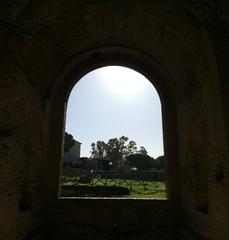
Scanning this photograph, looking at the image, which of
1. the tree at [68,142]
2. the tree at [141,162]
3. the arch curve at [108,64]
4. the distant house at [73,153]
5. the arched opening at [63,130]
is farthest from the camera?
the distant house at [73,153]

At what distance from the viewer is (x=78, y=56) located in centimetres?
721

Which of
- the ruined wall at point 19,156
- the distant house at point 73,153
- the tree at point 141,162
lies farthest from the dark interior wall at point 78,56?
the distant house at point 73,153

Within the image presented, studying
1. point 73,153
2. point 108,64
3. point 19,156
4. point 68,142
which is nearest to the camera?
point 19,156

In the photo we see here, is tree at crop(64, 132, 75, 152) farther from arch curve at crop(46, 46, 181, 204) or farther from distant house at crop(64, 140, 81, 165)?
arch curve at crop(46, 46, 181, 204)

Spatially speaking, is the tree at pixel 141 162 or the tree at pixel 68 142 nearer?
the tree at pixel 141 162

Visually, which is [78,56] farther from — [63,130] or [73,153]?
[73,153]

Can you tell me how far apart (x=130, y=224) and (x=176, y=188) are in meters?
1.80

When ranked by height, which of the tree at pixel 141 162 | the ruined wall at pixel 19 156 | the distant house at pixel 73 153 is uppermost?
the distant house at pixel 73 153

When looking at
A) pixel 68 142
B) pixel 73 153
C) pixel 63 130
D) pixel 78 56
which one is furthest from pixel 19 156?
pixel 73 153

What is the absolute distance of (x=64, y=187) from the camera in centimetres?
1373

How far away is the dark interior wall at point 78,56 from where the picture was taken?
4.49 metres

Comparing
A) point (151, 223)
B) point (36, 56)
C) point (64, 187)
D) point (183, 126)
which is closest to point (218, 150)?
point (183, 126)

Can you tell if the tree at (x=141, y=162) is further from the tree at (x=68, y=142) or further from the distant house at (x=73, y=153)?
the distant house at (x=73, y=153)

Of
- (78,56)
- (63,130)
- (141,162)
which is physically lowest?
(63,130)
